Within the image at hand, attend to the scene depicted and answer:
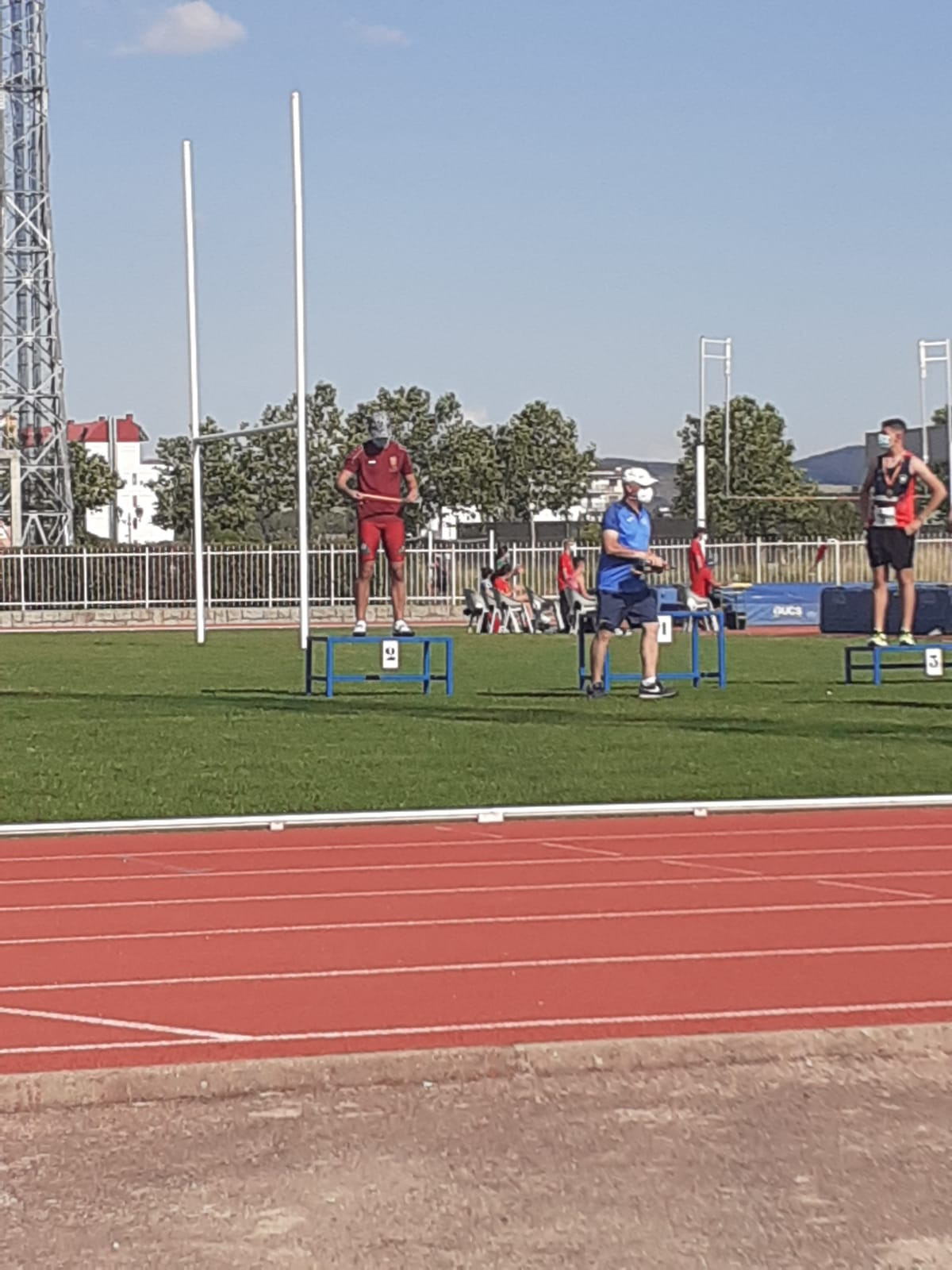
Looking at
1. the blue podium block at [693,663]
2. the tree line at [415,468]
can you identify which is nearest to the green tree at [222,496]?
the tree line at [415,468]

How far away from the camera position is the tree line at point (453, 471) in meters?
71.9

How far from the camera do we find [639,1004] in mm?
6078

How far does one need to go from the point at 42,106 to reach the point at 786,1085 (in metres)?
56.4

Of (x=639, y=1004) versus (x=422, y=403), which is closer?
(x=639, y=1004)

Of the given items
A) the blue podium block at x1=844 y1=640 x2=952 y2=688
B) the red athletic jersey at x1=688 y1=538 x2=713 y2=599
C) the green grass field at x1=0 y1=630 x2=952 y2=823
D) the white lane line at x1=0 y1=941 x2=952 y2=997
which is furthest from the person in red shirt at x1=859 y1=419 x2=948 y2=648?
the red athletic jersey at x1=688 y1=538 x2=713 y2=599

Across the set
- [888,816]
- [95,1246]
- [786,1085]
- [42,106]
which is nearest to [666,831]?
[888,816]

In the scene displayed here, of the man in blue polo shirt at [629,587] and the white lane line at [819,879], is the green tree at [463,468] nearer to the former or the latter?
the man in blue polo shirt at [629,587]

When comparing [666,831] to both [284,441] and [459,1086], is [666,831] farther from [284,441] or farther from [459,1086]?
[284,441]

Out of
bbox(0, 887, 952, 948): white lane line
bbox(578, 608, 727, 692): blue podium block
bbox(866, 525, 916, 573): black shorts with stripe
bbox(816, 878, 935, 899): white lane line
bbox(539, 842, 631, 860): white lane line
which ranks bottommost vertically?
bbox(0, 887, 952, 948): white lane line

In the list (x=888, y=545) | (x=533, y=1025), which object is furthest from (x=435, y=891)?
(x=888, y=545)

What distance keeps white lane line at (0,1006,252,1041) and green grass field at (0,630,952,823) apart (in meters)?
4.08

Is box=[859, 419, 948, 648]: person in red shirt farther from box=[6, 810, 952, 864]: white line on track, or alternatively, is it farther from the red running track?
box=[6, 810, 952, 864]: white line on track

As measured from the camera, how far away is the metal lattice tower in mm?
57094

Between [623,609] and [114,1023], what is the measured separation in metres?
11.2
